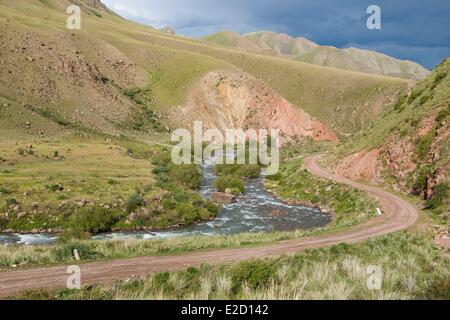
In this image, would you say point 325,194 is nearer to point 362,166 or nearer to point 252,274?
point 362,166

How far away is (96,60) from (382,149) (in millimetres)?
97832

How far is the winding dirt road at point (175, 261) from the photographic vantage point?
16797mm

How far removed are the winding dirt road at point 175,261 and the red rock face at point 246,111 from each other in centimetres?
8286

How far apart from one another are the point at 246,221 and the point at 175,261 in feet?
66.1

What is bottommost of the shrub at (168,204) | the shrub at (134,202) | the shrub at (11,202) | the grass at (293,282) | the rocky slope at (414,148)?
the shrub at (168,204)

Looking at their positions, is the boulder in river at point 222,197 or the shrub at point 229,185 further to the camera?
the shrub at point 229,185

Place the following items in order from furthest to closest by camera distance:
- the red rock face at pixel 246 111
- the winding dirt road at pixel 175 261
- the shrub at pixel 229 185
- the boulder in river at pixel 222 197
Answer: the red rock face at pixel 246 111, the shrub at pixel 229 185, the boulder in river at pixel 222 197, the winding dirt road at pixel 175 261

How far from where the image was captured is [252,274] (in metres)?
16.0

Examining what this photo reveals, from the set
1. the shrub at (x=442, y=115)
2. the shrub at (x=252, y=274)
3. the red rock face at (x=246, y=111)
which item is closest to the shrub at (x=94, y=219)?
the shrub at (x=252, y=274)

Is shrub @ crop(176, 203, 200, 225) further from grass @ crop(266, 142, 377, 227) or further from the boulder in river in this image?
grass @ crop(266, 142, 377, 227)

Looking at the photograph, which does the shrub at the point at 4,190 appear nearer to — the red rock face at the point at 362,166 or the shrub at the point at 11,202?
the shrub at the point at 11,202

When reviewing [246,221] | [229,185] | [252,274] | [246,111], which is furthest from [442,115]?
[246,111]
